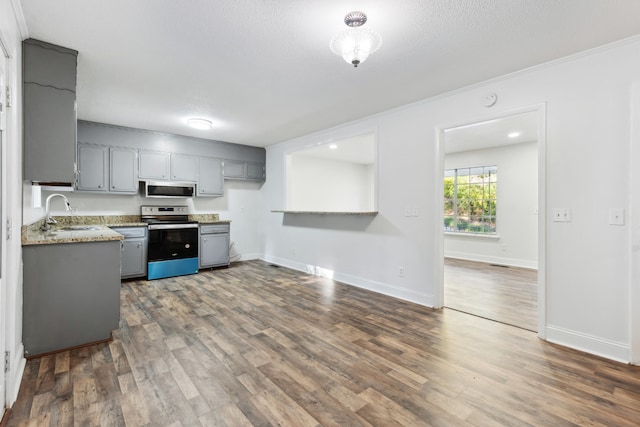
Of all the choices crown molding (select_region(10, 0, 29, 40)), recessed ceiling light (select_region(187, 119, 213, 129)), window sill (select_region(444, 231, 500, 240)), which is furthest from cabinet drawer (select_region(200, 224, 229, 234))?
window sill (select_region(444, 231, 500, 240))

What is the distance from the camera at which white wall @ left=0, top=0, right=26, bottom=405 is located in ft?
5.60

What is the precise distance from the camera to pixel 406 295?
3742 mm

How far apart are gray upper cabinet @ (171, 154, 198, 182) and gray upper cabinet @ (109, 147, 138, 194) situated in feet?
1.87

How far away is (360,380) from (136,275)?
159 inches

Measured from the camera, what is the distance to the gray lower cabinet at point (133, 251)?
4531 millimetres

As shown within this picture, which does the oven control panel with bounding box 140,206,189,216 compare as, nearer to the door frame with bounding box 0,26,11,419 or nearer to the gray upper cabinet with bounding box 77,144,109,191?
the gray upper cabinet with bounding box 77,144,109,191

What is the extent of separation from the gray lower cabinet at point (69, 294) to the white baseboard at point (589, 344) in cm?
380

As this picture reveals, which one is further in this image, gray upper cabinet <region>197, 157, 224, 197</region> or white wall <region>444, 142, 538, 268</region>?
white wall <region>444, 142, 538, 268</region>

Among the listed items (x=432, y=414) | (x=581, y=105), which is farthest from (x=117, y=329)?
(x=581, y=105)

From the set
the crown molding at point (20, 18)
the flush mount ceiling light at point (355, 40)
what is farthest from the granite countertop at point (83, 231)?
the flush mount ceiling light at point (355, 40)

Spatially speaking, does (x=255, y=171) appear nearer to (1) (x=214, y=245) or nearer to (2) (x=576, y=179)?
(1) (x=214, y=245)

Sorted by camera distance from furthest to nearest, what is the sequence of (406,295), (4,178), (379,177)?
(379,177) < (406,295) < (4,178)

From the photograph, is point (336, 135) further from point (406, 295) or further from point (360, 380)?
point (360, 380)

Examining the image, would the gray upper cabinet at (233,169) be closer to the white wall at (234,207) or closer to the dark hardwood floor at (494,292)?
the white wall at (234,207)
